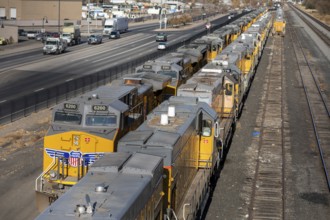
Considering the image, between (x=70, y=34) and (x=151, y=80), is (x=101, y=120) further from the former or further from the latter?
(x=70, y=34)

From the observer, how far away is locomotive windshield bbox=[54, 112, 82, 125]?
2019 cm

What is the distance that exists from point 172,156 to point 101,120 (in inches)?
220

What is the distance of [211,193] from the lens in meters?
22.6

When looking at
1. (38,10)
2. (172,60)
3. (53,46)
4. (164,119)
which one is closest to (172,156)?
(164,119)

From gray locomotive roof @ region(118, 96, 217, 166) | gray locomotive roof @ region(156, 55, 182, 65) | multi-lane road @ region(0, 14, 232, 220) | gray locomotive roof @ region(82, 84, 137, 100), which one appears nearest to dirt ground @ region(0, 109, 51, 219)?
multi-lane road @ region(0, 14, 232, 220)

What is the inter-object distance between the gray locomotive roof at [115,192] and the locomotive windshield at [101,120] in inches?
245

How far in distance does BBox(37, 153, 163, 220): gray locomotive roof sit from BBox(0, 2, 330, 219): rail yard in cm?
3

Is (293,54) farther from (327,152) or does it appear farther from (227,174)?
(227,174)

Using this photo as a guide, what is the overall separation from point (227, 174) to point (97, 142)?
811 centimetres

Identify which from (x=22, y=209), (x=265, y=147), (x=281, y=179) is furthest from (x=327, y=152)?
(x=22, y=209)

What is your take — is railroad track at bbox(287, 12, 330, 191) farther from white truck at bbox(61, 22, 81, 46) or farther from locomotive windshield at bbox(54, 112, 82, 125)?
white truck at bbox(61, 22, 81, 46)

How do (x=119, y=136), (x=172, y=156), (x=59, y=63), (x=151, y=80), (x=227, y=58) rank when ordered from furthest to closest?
(x=59, y=63), (x=227, y=58), (x=151, y=80), (x=119, y=136), (x=172, y=156)

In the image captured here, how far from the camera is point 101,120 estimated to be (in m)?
20.3

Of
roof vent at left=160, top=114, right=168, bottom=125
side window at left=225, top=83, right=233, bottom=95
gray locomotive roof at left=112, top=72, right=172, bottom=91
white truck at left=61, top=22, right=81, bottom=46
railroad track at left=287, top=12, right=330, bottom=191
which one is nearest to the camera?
roof vent at left=160, top=114, right=168, bottom=125
